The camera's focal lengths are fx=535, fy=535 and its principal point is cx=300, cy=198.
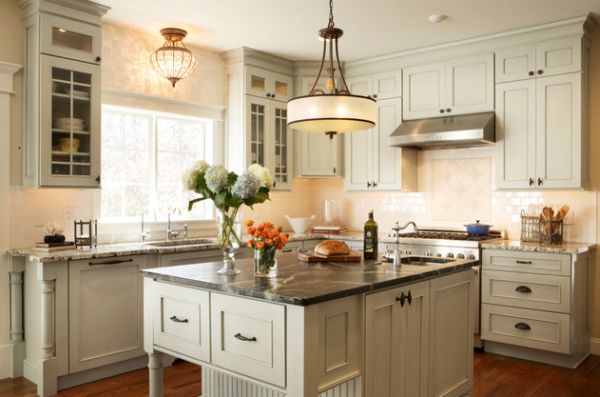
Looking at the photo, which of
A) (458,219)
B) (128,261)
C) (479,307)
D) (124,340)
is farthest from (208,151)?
(479,307)

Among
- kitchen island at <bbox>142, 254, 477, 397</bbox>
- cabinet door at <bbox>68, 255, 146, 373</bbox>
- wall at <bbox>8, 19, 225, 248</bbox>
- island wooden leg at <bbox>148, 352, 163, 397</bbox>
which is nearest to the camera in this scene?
kitchen island at <bbox>142, 254, 477, 397</bbox>

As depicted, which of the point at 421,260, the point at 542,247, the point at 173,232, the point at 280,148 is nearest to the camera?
the point at 421,260

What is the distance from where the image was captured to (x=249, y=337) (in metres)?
2.49

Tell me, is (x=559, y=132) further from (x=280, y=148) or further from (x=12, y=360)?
(x=12, y=360)

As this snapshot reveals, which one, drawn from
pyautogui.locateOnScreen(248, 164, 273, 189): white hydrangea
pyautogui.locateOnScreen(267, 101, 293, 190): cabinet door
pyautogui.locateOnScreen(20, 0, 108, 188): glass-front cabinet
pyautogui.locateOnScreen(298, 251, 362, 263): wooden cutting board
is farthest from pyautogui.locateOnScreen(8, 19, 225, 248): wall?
pyautogui.locateOnScreen(248, 164, 273, 189): white hydrangea

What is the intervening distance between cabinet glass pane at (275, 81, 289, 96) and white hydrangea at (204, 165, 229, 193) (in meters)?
3.28

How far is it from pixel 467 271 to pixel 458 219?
2.24 metres

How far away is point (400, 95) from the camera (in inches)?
224

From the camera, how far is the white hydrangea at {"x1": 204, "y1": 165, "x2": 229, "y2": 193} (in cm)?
281

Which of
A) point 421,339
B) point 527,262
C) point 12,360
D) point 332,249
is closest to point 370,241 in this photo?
point 332,249

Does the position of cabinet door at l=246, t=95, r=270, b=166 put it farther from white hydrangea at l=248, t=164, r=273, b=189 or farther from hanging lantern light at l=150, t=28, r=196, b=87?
white hydrangea at l=248, t=164, r=273, b=189

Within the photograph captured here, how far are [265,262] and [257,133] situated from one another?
3124mm

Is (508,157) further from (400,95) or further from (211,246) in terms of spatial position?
(211,246)

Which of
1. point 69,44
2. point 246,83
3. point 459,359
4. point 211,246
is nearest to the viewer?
point 459,359
